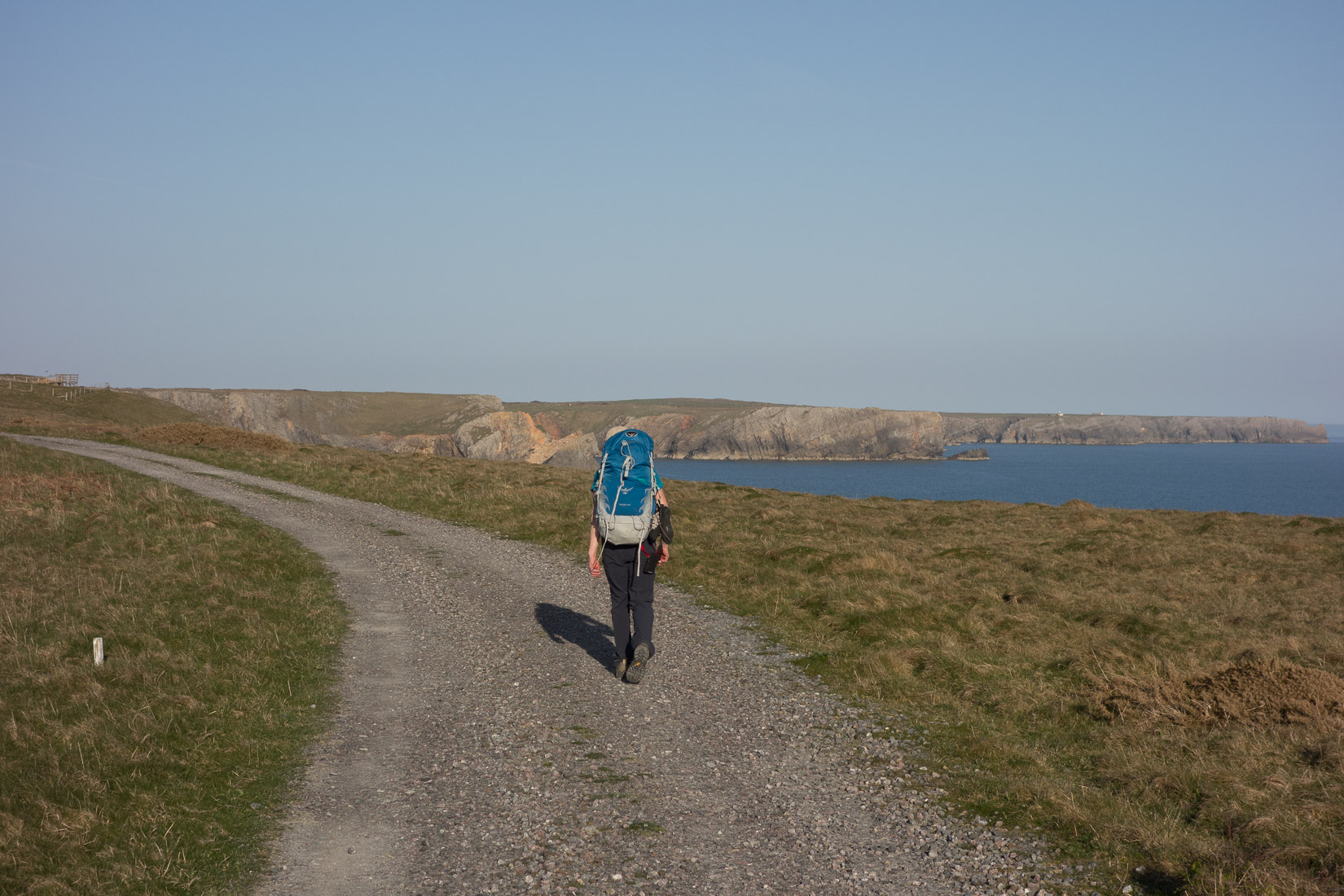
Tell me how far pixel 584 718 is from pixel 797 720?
226 cm

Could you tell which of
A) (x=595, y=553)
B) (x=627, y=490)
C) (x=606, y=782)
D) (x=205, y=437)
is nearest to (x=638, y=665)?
(x=595, y=553)

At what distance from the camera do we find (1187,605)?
52.3ft

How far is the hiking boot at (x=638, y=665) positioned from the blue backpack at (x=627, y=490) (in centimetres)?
132

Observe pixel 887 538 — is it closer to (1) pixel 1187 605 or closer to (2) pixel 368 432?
(1) pixel 1187 605

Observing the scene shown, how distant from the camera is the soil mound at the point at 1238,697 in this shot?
862 cm

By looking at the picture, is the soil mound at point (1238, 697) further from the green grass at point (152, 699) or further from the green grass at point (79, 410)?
the green grass at point (79, 410)

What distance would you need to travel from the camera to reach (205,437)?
144ft

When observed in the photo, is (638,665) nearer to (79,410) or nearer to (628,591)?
(628,591)

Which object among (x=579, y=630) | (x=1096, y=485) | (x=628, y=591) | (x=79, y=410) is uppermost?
(x=79, y=410)

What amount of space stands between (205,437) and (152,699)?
4087 centimetres

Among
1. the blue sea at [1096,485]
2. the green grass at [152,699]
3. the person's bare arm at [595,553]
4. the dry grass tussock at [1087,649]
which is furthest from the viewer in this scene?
the blue sea at [1096,485]

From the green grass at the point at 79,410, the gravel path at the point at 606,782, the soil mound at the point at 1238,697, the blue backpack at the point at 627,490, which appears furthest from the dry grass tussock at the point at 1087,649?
the green grass at the point at 79,410

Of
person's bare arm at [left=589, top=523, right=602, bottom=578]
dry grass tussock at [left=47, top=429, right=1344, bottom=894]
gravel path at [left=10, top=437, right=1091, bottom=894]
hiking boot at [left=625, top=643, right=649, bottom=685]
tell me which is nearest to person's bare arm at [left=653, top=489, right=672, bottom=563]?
person's bare arm at [left=589, top=523, right=602, bottom=578]

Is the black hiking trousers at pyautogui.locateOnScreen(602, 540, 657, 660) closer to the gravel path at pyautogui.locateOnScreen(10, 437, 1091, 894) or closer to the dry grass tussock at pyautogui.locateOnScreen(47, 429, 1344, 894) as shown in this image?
the gravel path at pyautogui.locateOnScreen(10, 437, 1091, 894)
